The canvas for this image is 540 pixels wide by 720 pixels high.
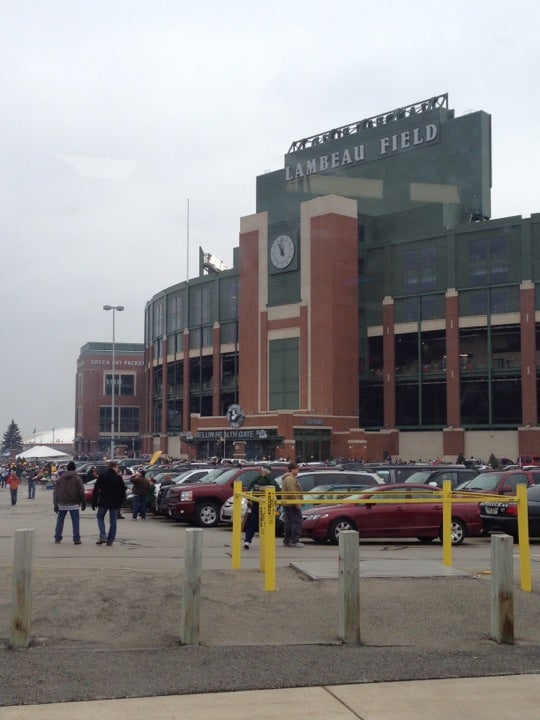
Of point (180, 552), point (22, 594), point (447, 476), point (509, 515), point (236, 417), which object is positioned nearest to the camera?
point (22, 594)

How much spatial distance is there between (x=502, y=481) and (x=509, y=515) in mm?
1208

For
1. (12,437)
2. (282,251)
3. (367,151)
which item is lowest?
(12,437)

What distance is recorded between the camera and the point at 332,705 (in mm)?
6574

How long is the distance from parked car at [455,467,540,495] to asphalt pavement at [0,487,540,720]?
314 inches

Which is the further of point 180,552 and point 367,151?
point 367,151

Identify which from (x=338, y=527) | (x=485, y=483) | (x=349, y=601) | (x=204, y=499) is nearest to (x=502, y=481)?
(x=485, y=483)

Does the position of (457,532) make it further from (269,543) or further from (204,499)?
(269,543)

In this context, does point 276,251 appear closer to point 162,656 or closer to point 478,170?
point 478,170

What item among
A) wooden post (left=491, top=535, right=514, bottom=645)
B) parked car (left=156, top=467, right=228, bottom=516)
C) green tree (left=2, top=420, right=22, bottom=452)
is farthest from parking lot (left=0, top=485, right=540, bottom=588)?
green tree (left=2, top=420, right=22, bottom=452)

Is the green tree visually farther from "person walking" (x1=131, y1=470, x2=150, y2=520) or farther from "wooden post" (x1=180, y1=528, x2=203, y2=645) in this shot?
"wooden post" (x1=180, y1=528, x2=203, y2=645)

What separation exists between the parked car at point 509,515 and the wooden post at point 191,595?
486 inches

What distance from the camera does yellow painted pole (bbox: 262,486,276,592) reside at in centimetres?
1053

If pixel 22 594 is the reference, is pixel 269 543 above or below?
above

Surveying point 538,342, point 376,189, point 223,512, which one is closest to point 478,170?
point 376,189
